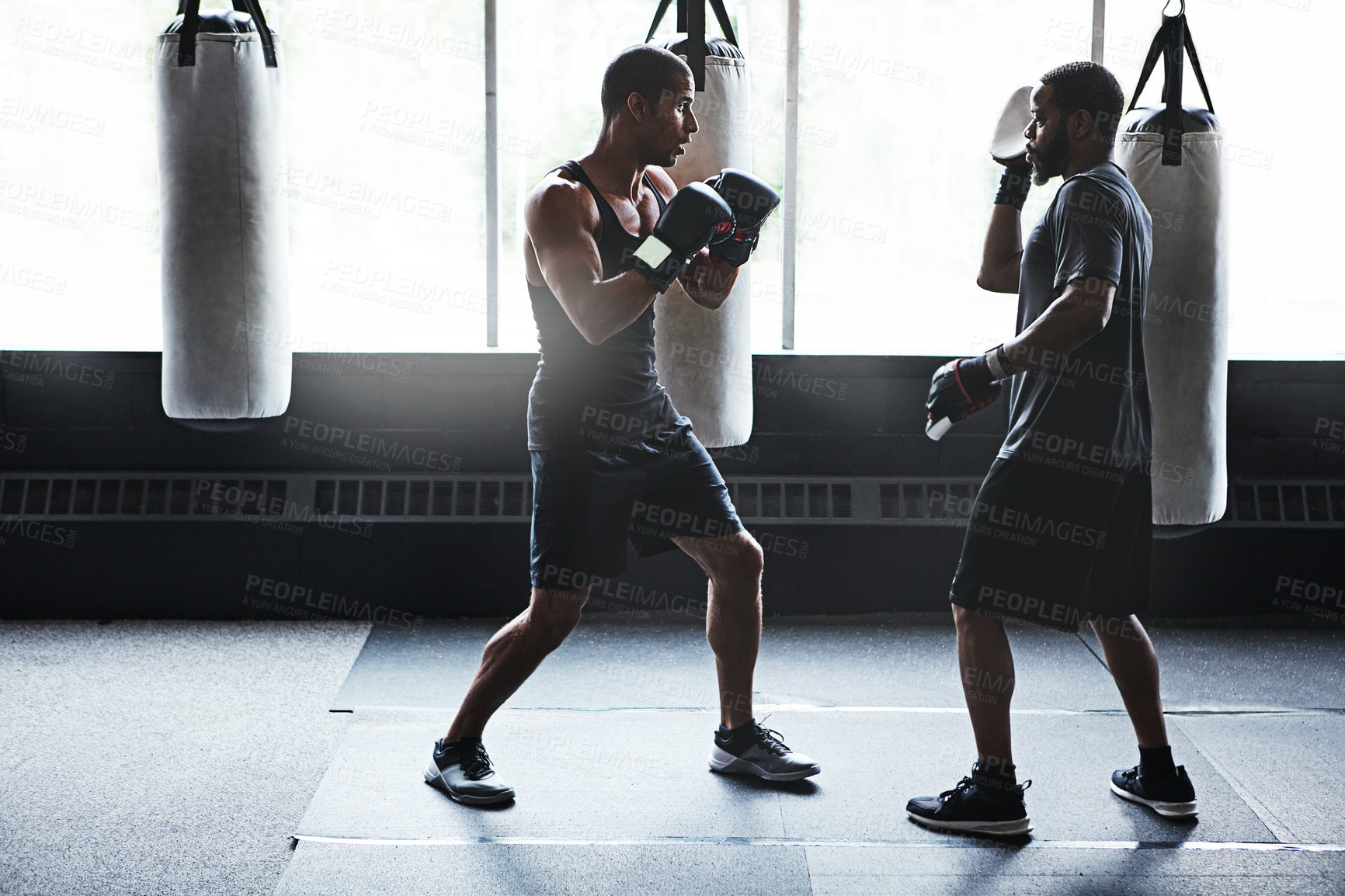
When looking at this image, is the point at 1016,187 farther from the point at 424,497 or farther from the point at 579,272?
the point at 424,497

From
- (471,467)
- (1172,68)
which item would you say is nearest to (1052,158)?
(1172,68)

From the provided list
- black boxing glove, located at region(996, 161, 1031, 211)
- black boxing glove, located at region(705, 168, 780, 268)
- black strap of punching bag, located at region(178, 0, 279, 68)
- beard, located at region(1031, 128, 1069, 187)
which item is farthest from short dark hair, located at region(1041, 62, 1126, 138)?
black strap of punching bag, located at region(178, 0, 279, 68)

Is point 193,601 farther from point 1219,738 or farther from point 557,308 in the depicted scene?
point 1219,738

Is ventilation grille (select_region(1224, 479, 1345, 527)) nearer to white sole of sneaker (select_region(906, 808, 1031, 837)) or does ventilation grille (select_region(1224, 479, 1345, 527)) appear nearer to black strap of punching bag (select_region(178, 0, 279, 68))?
white sole of sneaker (select_region(906, 808, 1031, 837))

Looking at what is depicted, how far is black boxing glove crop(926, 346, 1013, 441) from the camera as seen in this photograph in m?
2.27

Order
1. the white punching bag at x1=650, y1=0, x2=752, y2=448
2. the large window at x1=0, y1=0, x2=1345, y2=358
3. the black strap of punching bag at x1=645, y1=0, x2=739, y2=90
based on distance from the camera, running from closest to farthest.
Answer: the black strap of punching bag at x1=645, y1=0, x2=739, y2=90, the white punching bag at x1=650, y1=0, x2=752, y2=448, the large window at x1=0, y1=0, x2=1345, y2=358

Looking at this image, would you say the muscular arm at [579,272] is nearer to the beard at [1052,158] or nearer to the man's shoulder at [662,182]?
the man's shoulder at [662,182]

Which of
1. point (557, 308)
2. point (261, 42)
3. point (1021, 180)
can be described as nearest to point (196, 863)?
point (557, 308)

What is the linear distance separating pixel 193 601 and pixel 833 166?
8.09 ft

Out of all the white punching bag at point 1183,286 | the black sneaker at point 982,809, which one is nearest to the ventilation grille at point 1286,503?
the white punching bag at point 1183,286

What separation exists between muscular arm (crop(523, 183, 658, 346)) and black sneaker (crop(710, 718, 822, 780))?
985 mm

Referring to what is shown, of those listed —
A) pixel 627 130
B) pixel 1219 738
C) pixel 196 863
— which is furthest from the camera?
pixel 1219 738

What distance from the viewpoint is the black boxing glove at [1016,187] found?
2.54 m

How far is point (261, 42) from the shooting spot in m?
2.93
